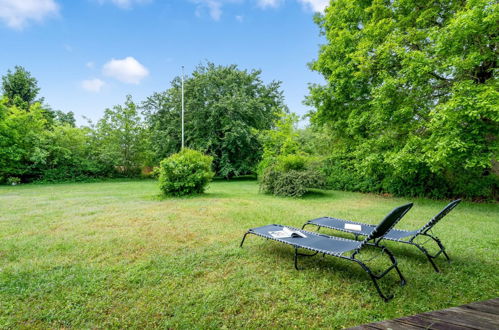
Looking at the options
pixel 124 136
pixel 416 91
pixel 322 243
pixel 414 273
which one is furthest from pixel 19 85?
pixel 414 273

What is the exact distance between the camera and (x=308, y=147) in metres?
15.7

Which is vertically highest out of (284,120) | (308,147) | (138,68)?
(138,68)

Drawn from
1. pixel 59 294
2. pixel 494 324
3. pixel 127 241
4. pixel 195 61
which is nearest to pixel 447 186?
pixel 494 324

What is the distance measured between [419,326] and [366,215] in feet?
18.3

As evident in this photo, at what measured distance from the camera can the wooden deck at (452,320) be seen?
1.59 m

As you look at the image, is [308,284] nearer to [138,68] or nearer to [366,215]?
[366,215]

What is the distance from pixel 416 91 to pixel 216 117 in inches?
560

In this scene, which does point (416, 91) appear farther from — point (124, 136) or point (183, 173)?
point (124, 136)

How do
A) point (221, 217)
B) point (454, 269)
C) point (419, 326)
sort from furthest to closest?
point (221, 217)
point (454, 269)
point (419, 326)

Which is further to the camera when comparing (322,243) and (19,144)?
(19,144)

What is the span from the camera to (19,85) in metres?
26.3

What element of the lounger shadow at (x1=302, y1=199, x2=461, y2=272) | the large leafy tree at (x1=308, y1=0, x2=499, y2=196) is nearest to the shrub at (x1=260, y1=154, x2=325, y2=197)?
the large leafy tree at (x1=308, y1=0, x2=499, y2=196)

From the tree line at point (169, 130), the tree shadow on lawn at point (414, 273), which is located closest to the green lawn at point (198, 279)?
the tree shadow on lawn at point (414, 273)

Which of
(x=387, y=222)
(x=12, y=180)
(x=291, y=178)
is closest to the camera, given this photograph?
(x=387, y=222)
